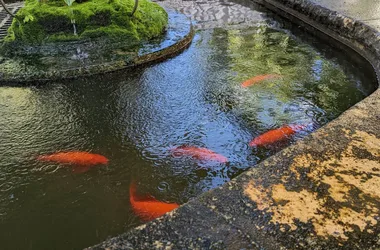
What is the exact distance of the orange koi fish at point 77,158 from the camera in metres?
2.90

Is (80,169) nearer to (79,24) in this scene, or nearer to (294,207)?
(294,207)

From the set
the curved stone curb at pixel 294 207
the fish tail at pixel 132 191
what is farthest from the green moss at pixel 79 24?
the curved stone curb at pixel 294 207

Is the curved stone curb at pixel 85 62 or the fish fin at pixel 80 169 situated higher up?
the curved stone curb at pixel 85 62

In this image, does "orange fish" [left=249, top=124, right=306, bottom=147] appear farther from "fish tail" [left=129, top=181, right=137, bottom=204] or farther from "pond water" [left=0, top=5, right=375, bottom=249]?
"fish tail" [left=129, top=181, right=137, bottom=204]

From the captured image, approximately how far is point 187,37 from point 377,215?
4621 mm

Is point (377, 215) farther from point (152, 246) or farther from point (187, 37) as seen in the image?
point (187, 37)

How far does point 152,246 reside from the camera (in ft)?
4.84

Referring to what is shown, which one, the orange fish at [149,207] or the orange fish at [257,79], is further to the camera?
the orange fish at [257,79]

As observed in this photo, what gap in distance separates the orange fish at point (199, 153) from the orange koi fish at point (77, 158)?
2.05 ft

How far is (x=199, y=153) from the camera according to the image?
2982mm

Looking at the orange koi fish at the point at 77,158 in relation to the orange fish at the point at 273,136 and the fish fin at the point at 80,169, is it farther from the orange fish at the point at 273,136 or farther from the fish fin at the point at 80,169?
the orange fish at the point at 273,136

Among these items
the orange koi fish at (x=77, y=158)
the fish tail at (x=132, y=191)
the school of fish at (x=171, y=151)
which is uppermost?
the orange koi fish at (x=77, y=158)

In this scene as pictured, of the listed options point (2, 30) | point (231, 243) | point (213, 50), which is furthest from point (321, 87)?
point (2, 30)

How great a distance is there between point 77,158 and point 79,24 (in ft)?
10.5
